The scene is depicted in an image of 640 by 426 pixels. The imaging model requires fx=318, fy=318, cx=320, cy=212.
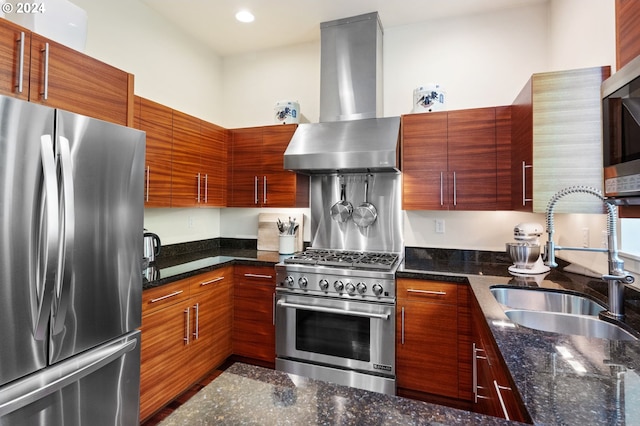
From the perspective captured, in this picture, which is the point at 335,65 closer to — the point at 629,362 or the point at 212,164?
the point at 212,164

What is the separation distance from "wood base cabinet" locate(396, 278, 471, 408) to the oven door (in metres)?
0.10

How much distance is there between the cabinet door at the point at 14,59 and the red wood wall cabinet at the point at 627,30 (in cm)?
234

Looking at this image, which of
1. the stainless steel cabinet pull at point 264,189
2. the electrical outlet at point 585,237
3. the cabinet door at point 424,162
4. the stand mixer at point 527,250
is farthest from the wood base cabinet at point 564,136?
the stainless steel cabinet pull at point 264,189

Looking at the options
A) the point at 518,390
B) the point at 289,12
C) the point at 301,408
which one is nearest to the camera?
the point at 301,408

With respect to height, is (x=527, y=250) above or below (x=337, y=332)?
above

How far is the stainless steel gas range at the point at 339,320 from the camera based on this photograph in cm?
226

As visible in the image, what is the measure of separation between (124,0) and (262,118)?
1.44 metres

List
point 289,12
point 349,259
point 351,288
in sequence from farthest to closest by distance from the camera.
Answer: point 289,12 → point 349,259 → point 351,288

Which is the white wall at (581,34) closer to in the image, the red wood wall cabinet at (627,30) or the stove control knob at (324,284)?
the red wood wall cabinet at (627,30)

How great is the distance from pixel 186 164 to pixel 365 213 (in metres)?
1.61

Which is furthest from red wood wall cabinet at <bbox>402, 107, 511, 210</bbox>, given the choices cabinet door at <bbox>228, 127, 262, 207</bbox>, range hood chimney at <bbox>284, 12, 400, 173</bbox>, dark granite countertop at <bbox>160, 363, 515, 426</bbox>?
dark granite countertop at <bbox>160, 363, 515, 426</bbox>

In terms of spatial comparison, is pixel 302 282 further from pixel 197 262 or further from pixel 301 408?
pixel 301 408

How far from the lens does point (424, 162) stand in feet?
8.44

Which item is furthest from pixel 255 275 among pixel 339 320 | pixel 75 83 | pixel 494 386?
pixel 494 386
